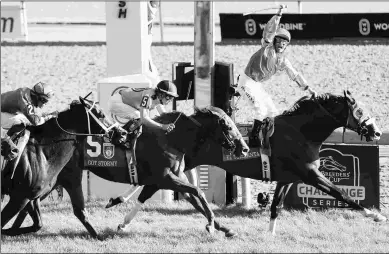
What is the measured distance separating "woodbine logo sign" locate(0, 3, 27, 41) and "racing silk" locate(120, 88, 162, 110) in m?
13.6

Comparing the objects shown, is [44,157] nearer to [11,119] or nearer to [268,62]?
[11,119]

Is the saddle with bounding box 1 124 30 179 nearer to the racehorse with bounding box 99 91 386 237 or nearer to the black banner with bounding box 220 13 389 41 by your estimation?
the racehorse with bounding box 99 91 386 237

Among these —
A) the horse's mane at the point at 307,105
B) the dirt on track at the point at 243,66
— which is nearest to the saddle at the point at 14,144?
the horse's mane at the point at 307,105

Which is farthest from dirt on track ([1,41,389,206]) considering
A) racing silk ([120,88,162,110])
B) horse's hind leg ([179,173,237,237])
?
horse's hind leg ([179,173,237,237])

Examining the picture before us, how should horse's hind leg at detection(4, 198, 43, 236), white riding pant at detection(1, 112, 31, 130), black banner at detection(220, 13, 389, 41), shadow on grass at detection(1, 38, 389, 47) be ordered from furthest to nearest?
shadow on grass at detection(1, 38, 389, 47) → black banner at detection(220, 13, 389, 41) → horse's hind leg at detection(4, 198, 43, 236) → white riding pant at detection(1, 112, 31, 130)

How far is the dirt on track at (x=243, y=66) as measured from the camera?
784 inches

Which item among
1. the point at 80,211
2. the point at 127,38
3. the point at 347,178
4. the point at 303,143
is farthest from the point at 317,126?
the point at 127,38

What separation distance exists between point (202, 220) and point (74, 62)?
1285 centimetres

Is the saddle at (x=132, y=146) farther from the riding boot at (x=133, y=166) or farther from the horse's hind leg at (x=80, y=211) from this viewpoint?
the horse's hind leg at (x=80, y=211)

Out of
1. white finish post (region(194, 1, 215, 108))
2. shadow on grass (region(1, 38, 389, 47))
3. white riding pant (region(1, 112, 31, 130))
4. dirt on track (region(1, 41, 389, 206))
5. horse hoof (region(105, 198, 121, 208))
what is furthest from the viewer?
shadow on grass (region(1, 38, 389, 47))

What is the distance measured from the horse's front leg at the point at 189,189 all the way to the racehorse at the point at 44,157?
2.93 ft

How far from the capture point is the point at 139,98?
10156 mm

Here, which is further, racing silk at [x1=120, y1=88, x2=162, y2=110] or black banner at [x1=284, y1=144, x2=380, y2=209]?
black banner at [x1=284, y1=144, x2=380, y2=209]

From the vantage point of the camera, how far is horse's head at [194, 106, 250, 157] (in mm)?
9812
